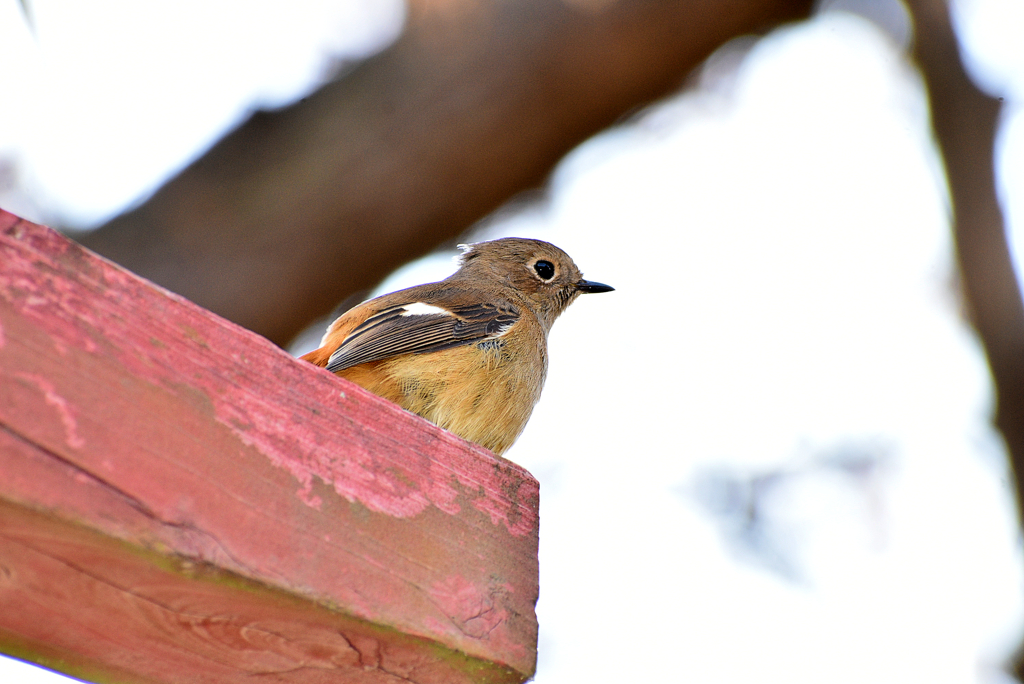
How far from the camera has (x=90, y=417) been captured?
1514 mm

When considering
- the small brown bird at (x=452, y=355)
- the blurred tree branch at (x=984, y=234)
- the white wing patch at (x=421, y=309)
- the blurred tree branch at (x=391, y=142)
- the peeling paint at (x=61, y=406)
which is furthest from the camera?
the blurred tree branch at (x=984, y=234)

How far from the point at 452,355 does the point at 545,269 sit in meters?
1.76

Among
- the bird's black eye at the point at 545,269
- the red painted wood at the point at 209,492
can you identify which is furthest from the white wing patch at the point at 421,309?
the red painted wood at the point at 209,492

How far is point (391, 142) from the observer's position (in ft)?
13.7

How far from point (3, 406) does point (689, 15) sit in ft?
11.4

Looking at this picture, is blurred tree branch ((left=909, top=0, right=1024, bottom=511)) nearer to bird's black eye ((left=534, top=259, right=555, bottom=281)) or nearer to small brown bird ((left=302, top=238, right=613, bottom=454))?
bird's black eye ((left=534, top=259, right=555, bottom=281))

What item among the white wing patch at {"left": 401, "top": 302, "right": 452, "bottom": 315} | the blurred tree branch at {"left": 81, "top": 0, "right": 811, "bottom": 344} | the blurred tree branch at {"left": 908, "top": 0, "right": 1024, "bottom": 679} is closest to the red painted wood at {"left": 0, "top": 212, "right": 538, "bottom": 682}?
the white wing patch at {"left": 401, "top": 302, "right": 452, "bottom": 315}

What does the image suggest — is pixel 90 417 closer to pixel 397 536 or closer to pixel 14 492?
pixel 14 492

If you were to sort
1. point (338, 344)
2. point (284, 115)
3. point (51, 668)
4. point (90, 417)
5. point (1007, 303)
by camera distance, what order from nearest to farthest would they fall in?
point (90, 417)
point (51, 668)
point (338, 344)
point (284, 115)
point (1007, 303)

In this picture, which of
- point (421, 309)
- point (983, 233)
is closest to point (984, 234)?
point (983, 233)

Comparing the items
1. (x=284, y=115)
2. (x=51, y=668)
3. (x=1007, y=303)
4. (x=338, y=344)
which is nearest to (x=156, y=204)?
(x=284, y=115)

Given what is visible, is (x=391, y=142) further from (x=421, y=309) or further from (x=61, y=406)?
(x=61, y=406)

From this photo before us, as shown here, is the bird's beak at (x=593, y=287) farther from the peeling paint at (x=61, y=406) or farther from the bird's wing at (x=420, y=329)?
the peeling paint at (x=61, y=406)

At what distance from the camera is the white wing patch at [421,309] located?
3.85m
